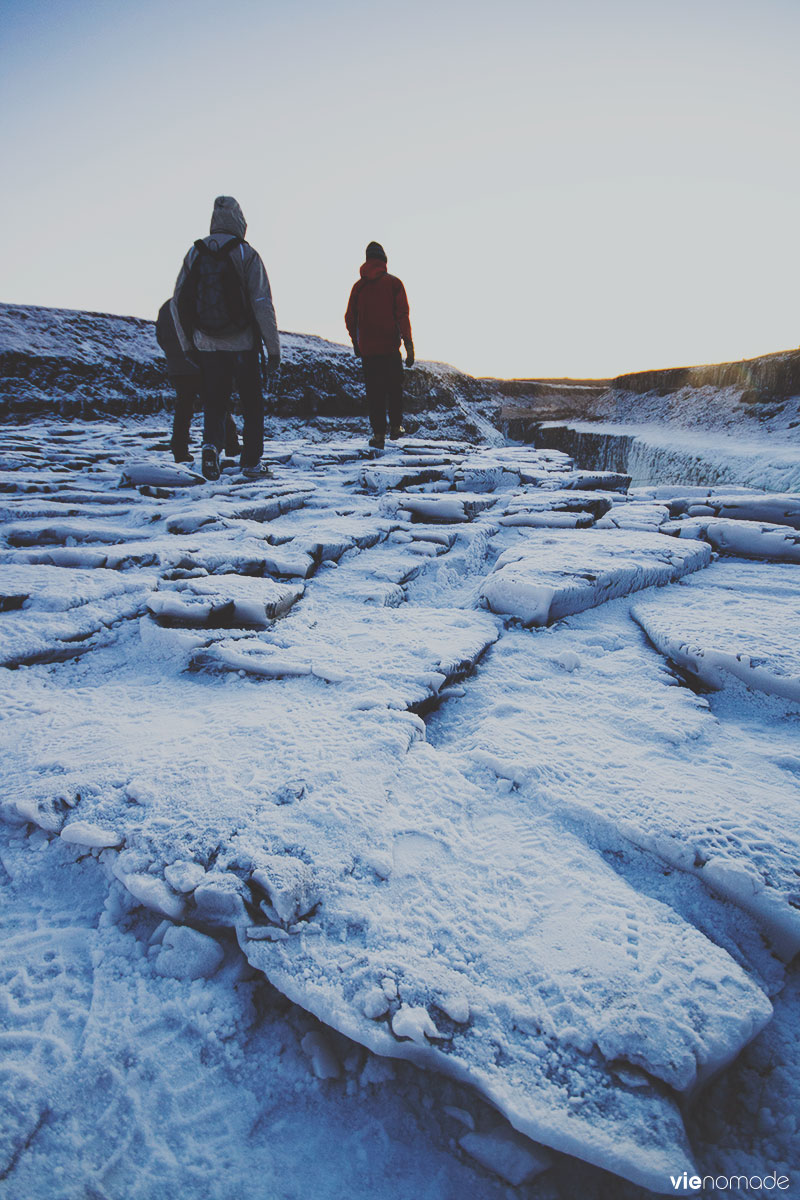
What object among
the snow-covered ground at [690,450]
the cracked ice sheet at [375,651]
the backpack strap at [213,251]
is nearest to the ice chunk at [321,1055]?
the cracked ice sheet at [375,651]

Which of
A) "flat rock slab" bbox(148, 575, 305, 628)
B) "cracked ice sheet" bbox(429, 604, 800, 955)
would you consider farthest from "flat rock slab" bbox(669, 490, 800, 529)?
"flat rock slab" bbox(148, 575, 305, 628)

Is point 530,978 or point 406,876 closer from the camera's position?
point 530,978

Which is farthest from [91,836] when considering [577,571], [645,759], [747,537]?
[747,537]

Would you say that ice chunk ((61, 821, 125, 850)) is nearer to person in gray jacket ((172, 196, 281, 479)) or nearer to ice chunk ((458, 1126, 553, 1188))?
ice chunk ((458, 1126, 553, 1188))

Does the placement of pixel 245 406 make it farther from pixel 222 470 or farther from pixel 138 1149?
pixel 138 1149

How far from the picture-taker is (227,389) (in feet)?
12.3

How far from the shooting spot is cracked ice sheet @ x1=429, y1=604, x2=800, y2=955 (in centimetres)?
82

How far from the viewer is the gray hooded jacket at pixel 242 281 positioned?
3.45 metres

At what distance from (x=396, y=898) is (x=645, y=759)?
0.59m

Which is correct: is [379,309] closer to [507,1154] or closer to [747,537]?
[747,537]

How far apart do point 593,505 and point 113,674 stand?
2499 mm

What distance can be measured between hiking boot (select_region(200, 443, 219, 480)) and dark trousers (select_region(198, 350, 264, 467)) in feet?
0.23

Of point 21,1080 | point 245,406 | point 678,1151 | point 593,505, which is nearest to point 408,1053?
point 678,1151

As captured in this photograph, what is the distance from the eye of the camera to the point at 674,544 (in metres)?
2.16
